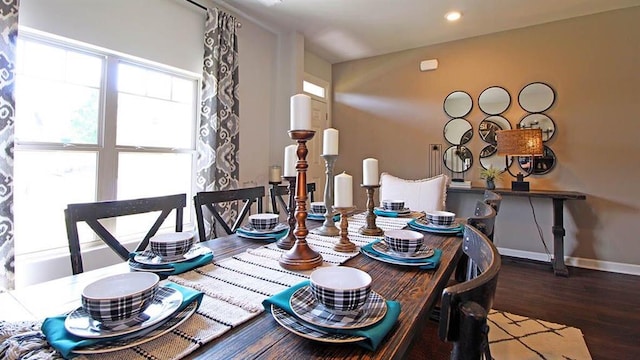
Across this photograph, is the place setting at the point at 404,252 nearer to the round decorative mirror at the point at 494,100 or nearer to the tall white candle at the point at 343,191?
the tall white candle at the point at 343,191

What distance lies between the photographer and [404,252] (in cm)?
116

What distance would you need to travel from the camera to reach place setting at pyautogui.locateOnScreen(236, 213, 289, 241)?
1.46m

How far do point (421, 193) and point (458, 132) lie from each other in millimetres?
1564

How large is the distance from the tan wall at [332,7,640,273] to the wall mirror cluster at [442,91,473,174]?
7 centimetres

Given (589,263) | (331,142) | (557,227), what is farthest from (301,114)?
(589,263)

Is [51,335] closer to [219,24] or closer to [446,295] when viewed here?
[446,295]

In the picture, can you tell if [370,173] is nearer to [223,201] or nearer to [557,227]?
[223,201]

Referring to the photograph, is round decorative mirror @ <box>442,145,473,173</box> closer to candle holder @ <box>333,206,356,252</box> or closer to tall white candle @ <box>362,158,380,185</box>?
tall white candle @ <box>362,158,380,185</box>

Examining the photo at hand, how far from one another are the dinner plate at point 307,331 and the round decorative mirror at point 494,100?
3.83m

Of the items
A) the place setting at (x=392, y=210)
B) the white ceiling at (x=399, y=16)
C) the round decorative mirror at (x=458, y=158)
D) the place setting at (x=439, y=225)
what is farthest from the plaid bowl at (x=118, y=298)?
the round decorative mirror at (x=458, y=158)

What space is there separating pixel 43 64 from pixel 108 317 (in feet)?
7.49

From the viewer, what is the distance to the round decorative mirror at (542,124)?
3404 millimetres

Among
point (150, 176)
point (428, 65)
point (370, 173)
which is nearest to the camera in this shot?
point (370, 173)

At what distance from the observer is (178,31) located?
2715mm
